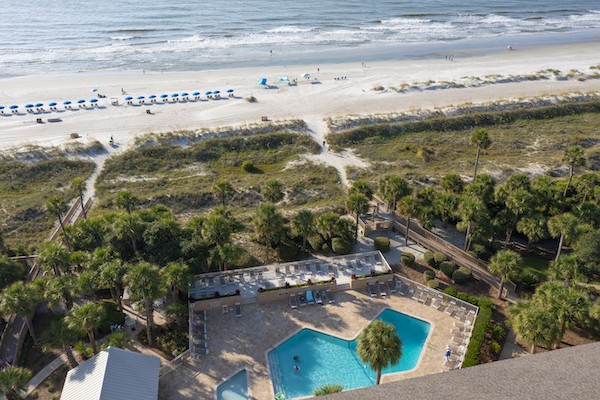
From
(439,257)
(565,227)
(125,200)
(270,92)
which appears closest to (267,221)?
(125,200)

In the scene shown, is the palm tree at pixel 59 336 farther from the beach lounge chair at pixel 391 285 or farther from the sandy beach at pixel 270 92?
the sandy beach at pixel 270 92

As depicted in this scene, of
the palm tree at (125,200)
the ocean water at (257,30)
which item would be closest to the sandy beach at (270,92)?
the ocean water at (257,30)

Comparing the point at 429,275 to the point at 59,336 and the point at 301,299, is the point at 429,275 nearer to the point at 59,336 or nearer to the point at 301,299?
the point at 301,299

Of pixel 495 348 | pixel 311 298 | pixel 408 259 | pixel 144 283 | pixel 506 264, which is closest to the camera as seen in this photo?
pixel 144 283

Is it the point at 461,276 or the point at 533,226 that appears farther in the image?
the point at 533,226

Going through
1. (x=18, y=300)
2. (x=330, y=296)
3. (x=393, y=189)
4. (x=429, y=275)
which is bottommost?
(x=330, y=296)

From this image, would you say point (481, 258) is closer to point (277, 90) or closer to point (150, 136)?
point (150, 136)
